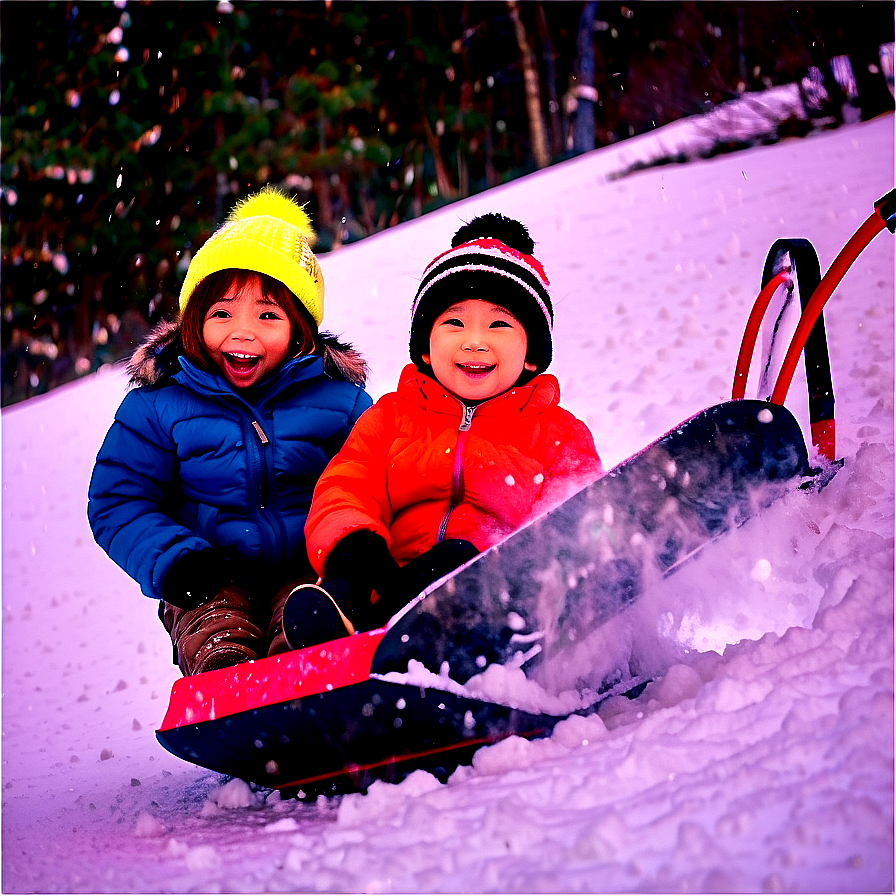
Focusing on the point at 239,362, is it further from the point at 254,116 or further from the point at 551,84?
the point at 551,84

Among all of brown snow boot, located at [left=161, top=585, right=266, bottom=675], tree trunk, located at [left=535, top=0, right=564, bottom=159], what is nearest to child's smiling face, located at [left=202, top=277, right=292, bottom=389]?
brown snow boot, located at [left=161, top=585, right=266, bottom=675]

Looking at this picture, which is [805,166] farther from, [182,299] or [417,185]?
[417,185]

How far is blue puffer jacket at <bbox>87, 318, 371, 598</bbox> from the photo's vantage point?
2.71 m

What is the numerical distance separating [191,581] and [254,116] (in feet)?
41.3

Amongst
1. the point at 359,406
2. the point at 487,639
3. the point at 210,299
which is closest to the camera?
the point at 487,639

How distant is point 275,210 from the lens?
10.3 feet

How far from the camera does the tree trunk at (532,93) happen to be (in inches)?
567

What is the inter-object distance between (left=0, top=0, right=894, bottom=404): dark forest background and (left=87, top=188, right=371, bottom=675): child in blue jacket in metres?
9.67

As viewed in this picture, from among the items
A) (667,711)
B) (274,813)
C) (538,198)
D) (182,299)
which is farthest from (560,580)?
(538,198)

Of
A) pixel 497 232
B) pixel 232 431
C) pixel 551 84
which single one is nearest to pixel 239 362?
pixel 232 431

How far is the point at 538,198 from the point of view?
9.48 meters

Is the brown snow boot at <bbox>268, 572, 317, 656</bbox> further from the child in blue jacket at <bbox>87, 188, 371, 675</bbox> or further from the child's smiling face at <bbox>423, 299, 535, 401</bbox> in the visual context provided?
the child's smiling face at <bbox>423, 299, 535, 401</bbox>

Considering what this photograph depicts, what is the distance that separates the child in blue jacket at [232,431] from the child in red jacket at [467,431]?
283 mm

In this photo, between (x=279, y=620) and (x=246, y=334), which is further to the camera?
(x=246, y=334)
